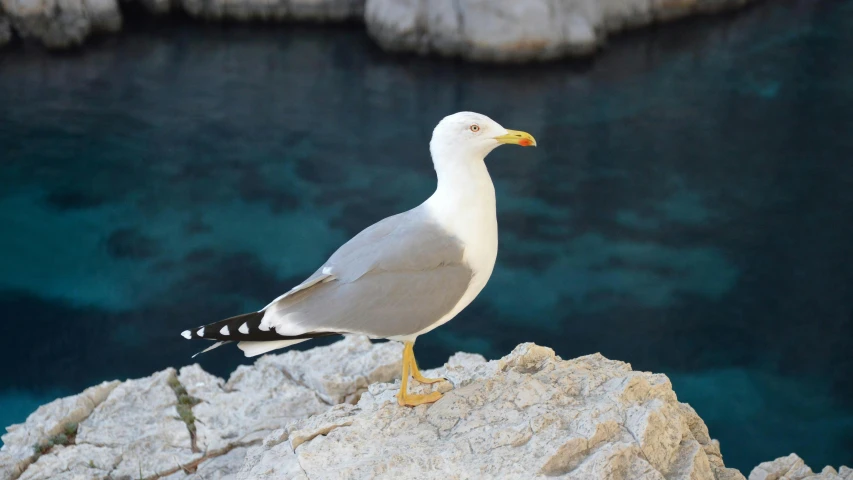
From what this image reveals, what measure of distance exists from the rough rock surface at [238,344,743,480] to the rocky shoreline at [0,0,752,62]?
5.64 meters

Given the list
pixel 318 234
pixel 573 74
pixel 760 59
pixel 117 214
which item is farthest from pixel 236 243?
pixel 760 59

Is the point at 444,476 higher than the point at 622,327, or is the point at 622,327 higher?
the point at 444,476

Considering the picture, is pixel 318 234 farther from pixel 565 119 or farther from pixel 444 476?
pixel 444 476

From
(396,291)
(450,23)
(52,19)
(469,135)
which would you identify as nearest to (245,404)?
(396,291)

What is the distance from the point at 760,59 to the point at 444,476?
23.3 feet

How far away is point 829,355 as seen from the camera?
5320 mm

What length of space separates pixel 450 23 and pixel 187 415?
5.28 meters

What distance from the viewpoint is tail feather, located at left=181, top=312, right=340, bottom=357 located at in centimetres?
254

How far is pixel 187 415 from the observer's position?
11.4ft

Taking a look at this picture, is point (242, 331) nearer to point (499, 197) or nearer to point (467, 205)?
point (467, 205)

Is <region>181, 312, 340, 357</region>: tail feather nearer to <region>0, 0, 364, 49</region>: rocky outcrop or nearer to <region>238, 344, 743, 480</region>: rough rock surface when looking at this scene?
<region>238, 344, 743, 480</region>: rough rock surface

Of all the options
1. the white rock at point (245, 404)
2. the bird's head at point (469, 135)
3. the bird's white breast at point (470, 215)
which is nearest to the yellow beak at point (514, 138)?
the bird's head at point (469, 135)

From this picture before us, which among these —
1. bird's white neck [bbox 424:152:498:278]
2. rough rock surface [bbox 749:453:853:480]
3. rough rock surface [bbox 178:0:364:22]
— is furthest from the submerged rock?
rough rock surface [bbox 749:453:853:480]

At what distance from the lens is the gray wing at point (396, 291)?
258cm
